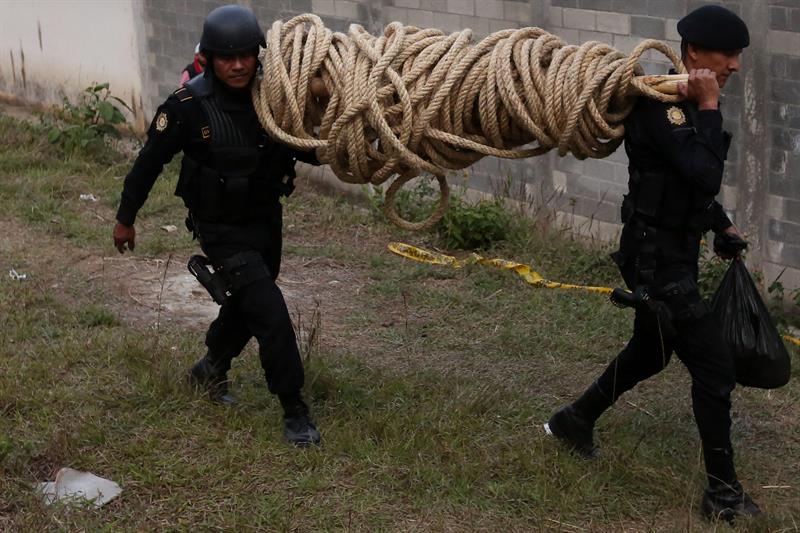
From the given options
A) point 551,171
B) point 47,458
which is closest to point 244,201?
point 47,458

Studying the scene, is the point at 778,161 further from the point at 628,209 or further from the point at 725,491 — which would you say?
the point at 725,491

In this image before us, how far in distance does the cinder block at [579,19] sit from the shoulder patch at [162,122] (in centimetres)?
384

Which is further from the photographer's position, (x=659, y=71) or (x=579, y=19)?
(x=579, y=19)

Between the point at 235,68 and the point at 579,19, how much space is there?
3751 mm

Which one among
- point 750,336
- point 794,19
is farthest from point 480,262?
point 750,336

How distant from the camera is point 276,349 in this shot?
4.87m

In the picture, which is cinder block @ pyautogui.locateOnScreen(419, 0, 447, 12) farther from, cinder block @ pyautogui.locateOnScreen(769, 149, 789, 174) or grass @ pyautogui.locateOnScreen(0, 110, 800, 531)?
cinder block @ pyautogui.locateOnScreen(769, 149, 789, 174)

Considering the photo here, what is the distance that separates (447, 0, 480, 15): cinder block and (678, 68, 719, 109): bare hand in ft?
14.9

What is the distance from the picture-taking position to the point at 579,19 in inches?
314

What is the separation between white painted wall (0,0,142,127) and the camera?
12.0 meters

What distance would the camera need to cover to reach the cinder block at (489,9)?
27.8ft

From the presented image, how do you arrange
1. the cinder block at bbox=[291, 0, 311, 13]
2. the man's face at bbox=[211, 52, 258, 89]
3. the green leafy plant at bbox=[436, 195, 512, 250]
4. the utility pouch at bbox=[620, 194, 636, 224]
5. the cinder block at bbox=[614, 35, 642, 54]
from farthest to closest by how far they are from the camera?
the cinder block at bbox=[291, 0, 311, 13] → the green leafy plant at bbox=[436, 195, 512, 250] → the cinder block at bbox=[614, 35, 642, 54] → the man's face at bbox=[211, 52, 258, 89] → the utility pouch at bbox=[620, 194, 636, 224]

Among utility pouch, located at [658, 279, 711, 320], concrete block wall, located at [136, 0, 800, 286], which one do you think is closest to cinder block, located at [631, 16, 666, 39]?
concrete block wall, located at [136, 0, 800, 286]

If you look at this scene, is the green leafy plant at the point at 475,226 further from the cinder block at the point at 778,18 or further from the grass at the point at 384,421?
the cinder block at the point at 778,18
